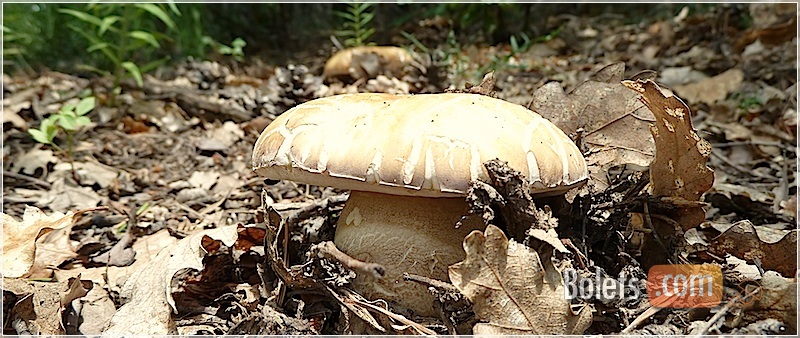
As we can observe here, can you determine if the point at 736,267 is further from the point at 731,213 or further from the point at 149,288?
the point at 149,288

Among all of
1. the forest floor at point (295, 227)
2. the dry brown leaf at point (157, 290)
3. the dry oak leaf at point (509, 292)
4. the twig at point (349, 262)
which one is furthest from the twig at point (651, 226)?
the dry brown leaf at point (157, 290)

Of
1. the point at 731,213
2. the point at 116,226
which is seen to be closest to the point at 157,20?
the point at 116,226

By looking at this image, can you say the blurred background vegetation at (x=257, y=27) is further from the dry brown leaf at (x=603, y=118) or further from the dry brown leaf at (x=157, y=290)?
the dry brown leaf at (x=157, y=290)

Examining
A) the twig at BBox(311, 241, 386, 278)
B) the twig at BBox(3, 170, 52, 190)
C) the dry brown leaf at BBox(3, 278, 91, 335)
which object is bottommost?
the twig at BBox(3, 170, 52, 190)

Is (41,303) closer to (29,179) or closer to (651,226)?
(29,179)

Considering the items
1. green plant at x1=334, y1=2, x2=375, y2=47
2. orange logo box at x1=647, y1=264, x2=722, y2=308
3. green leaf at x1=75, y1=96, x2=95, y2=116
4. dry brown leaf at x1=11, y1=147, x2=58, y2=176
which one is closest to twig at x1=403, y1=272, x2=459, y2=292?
orange logo box at x1=647, y1=264, x2=722, y2=308

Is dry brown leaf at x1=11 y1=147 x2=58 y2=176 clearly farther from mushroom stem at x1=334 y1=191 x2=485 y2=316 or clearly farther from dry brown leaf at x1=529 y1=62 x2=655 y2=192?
dry brown leaf at x1=529 y1=62 x2=655 y2=192

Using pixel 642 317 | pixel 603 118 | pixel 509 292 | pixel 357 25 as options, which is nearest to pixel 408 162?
pixel 509 292
